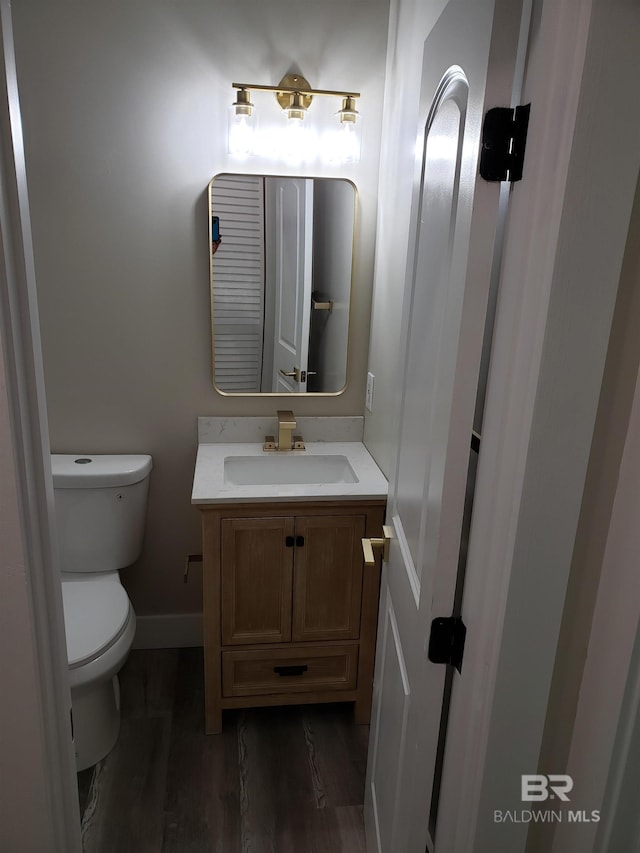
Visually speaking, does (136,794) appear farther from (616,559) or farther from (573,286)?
(573,286)

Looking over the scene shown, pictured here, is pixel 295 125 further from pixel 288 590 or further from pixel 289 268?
pixel 288 590

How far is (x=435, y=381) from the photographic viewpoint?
0.96 meters

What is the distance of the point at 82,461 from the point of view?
2.15 metres

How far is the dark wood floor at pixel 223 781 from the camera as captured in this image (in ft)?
5.45

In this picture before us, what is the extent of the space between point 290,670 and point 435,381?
142cm

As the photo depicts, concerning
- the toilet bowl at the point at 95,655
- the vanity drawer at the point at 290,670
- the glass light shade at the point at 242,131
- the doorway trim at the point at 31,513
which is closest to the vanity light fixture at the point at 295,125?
the glass light shade at the point at 242,131

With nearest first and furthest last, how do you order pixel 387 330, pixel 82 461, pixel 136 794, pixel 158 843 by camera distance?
pixel 158 843, pixel 136 794, pixel 387 330, pixel 82 461

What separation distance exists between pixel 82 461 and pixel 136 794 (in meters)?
1.08

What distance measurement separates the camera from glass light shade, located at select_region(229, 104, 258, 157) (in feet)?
6.56

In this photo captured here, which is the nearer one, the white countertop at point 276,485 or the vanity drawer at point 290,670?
the white countertop at point 276,485

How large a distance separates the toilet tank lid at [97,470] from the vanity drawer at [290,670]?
0.69m

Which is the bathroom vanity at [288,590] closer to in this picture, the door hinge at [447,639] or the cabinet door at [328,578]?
the cabinet door at [328,578]

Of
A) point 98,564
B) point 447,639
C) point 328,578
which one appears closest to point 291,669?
point 328,578

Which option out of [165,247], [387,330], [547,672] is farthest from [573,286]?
[165,247]
